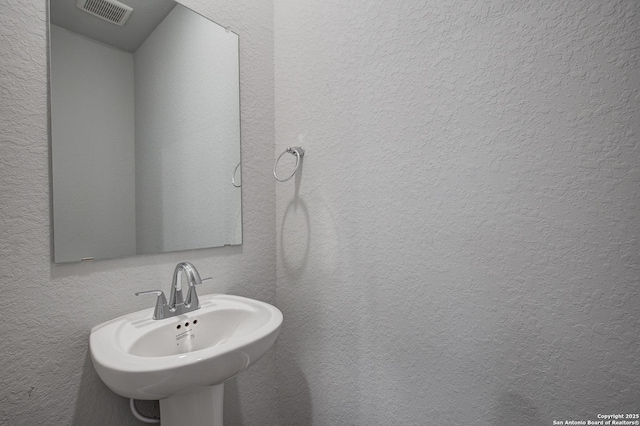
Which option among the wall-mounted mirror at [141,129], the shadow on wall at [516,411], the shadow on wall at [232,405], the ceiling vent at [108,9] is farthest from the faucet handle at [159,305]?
the shadow on wall at [516,411]

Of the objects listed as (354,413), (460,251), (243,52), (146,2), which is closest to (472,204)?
(460,251)

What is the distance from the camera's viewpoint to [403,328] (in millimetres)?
1017

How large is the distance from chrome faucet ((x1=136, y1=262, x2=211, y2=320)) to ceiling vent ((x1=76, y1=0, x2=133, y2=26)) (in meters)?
0.83

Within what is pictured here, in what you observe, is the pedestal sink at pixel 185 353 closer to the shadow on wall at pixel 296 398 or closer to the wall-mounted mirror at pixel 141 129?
the wall-mounted mirror at pixel 141 129

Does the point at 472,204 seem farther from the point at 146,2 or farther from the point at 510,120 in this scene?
the point at 146,2

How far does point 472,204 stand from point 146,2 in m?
1.28

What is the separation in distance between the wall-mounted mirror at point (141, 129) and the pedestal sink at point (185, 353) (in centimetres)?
25

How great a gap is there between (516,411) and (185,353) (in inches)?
37.2

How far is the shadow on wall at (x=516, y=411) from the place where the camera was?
789mm

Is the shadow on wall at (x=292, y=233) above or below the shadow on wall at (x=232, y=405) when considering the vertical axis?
above

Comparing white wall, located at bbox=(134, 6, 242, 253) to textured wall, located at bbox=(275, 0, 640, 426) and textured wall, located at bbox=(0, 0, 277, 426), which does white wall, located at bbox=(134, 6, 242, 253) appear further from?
textured wall, located at bbox=(275, 0, 640, 426)

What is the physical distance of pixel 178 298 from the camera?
944 mm

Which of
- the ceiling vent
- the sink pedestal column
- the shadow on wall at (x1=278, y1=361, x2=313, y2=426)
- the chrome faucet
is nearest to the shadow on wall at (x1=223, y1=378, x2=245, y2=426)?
the shadow on wall at (x1=278, y1=361, x2=313, y2=426)

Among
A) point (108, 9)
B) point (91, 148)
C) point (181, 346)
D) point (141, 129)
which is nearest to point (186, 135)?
point (141, 129)
